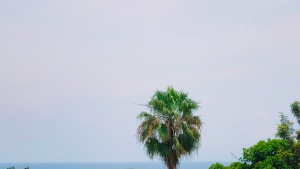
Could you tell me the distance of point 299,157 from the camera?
1888cm

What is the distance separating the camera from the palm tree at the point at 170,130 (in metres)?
20.0

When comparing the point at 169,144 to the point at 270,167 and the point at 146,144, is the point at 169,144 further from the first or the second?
the point at 270,167

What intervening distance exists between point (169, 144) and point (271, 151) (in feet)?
14.0

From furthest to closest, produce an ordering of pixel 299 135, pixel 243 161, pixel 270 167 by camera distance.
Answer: pixel 299 135, pixel 243 161, pixel 270 167

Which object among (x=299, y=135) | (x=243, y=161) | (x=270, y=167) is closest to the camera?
(x=270, y=167)

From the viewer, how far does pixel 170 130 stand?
20.2 meters

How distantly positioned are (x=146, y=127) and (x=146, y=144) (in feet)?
2.40

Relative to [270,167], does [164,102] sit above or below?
above

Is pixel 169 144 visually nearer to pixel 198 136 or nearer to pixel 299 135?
pixel 198 136

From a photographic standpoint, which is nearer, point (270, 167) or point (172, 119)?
point (270, 167)

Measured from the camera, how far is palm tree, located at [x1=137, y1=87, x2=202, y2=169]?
20.0m

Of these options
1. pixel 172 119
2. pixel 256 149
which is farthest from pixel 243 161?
pixel 172 119

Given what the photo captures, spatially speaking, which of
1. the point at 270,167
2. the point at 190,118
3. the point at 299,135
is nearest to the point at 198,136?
the point at 190,118

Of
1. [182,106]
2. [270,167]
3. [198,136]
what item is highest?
[182,106]
